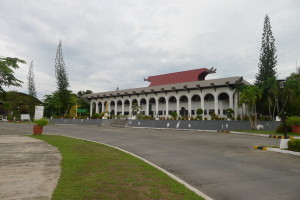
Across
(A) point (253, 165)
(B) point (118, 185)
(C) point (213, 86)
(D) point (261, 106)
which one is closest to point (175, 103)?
(C) point (213, 86)

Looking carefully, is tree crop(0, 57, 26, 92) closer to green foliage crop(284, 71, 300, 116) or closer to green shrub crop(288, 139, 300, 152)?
green shrub crop(288, 139, 300, 152)

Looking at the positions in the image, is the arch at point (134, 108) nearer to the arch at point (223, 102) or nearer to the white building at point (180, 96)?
the white building at point (180, 96)

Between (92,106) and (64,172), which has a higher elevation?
(92,106)

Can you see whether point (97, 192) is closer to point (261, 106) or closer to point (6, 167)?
point (6, 167)

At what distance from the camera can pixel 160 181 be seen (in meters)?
5.09

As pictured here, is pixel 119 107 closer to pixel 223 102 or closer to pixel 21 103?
pixel 223 102

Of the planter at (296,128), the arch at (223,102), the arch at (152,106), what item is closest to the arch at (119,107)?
the arch at (152,106)

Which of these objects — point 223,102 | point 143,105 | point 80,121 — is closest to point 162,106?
point 143,105

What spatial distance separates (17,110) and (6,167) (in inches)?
3131

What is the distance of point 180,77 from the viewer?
48406 millimetres

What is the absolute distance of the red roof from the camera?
4547 cm

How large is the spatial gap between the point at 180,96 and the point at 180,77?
6432 mm

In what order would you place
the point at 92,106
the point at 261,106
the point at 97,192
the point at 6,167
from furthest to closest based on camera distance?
the point at 92,106
the point at 261,106
the point at 6,167
the point at 97,192

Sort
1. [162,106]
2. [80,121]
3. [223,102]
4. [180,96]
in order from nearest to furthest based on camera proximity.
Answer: [223,102], [80,121], [180,96], [162,106]
